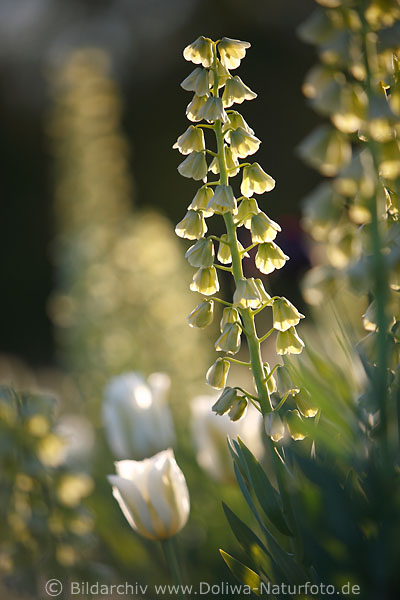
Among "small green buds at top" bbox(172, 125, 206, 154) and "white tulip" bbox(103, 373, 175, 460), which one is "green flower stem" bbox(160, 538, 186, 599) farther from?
"small green buds at top" bbox(172, 125, 206, 154)

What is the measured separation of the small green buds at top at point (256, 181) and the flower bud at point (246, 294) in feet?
0.21

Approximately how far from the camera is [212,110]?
0.36 meters

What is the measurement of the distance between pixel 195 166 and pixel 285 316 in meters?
0.12

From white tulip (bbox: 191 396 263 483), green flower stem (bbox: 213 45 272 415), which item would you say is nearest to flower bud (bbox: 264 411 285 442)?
green flower stem (bbox: 213 45 272 415)

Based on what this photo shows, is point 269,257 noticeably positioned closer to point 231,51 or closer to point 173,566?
point 231,51

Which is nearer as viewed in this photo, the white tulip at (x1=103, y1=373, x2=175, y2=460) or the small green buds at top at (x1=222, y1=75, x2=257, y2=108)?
the small green buds at top at (x1=222, y1=75, x2=257, y2=108)

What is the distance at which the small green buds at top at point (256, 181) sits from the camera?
0.39m

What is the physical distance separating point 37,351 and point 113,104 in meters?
2.57

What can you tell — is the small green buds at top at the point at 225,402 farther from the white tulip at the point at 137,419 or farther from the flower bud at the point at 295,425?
the white tulip at the point at 137,419

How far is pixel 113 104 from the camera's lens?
1.79 meters

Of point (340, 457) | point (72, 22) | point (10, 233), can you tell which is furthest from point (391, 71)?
point (72, 22)

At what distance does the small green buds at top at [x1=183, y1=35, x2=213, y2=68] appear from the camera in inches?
14.6

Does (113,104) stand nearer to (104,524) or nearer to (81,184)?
(81,184)

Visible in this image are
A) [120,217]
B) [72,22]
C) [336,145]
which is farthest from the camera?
[72,22]
